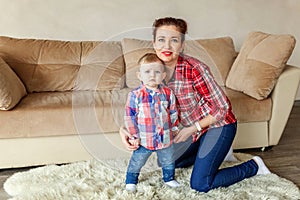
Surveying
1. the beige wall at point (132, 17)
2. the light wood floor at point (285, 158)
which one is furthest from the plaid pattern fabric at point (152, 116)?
the beige wall at point (132, 17)

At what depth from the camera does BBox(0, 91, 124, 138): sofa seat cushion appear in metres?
2.21

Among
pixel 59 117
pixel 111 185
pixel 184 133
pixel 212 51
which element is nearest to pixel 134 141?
pixel 184 133

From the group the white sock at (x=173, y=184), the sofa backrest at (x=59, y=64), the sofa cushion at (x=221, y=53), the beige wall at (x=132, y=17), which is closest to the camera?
the white sock at (x=173, y=184)

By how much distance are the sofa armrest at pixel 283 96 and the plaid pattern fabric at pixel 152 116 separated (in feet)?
3.39

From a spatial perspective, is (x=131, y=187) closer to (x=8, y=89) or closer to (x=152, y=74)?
(x=152, y=74)

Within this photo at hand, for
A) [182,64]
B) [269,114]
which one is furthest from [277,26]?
[182,64]

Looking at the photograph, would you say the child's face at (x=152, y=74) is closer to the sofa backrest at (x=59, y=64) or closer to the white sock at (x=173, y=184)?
the white sock at (x=173, y=184)

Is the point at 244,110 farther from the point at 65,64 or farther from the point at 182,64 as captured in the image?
the point at 65,64

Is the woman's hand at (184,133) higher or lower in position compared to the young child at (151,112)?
lower

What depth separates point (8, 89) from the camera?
2.21 m

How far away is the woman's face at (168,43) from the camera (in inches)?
Result: 67.6

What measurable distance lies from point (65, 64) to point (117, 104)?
2.49 ft

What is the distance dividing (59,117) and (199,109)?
0.91 meters

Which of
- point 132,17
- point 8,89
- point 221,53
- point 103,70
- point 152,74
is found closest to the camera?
point 152,74
